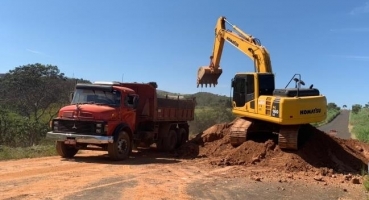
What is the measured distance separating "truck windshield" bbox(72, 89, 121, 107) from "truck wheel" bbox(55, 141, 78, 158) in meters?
1.59

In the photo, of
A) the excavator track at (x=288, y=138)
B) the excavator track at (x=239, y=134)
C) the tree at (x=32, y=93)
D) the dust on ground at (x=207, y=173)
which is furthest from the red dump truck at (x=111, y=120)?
the tree at (x=32, y=93)

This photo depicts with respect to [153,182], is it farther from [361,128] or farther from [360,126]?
[360,126]

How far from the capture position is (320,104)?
15.3 meters

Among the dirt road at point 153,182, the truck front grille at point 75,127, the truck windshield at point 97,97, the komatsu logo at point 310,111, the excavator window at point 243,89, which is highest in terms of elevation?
the excavator window at point 243,89

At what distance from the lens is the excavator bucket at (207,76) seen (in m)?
20.5

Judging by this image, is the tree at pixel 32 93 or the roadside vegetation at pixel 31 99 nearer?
the roadside vegetation at pixel 31 99

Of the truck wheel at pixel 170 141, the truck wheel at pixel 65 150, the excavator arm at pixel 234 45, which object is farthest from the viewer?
the truck wheel at pixel 170 141

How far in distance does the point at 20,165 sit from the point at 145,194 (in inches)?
233

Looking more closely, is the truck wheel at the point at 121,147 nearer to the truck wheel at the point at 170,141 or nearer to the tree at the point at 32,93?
the truck wheel at the point at 170,141

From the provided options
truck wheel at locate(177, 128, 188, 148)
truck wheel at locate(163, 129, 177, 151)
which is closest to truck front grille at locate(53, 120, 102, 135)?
truck wheel at locate(163, 129, 177, 151)

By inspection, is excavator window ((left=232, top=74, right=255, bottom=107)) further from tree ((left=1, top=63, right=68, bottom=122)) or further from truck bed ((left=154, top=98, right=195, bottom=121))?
tree ((left=1, top=63, right=68, bottom=122))

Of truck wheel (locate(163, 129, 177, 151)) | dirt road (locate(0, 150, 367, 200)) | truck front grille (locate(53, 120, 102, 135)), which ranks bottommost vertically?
dirt road (locate(0, 150, 367, 200))

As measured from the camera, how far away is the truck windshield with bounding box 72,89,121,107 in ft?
49.9

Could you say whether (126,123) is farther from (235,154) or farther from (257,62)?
(257,62)
